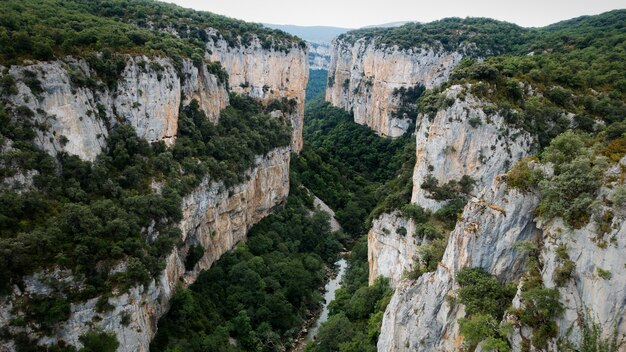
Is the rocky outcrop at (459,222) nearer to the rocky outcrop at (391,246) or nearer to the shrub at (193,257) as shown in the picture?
the rocky outcrop at (391,246)

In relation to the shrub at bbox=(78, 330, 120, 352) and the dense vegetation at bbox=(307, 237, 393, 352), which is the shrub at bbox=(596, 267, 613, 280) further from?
the shrub at bbox=(78, 330, 120, 352)

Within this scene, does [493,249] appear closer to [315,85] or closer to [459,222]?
[459,222]

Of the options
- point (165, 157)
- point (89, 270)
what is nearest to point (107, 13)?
point (165, 157)

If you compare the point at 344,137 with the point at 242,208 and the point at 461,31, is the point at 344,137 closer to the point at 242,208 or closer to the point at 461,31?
the point at 461,31

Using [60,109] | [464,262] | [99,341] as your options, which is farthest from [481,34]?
[99,341]

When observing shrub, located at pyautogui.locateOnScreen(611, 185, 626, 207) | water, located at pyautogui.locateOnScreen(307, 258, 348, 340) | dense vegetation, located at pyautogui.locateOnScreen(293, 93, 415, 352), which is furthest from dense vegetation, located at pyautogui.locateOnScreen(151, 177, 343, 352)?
shrub, located at pyautogui.locateOnScreen(611, 185, 626, 207)
